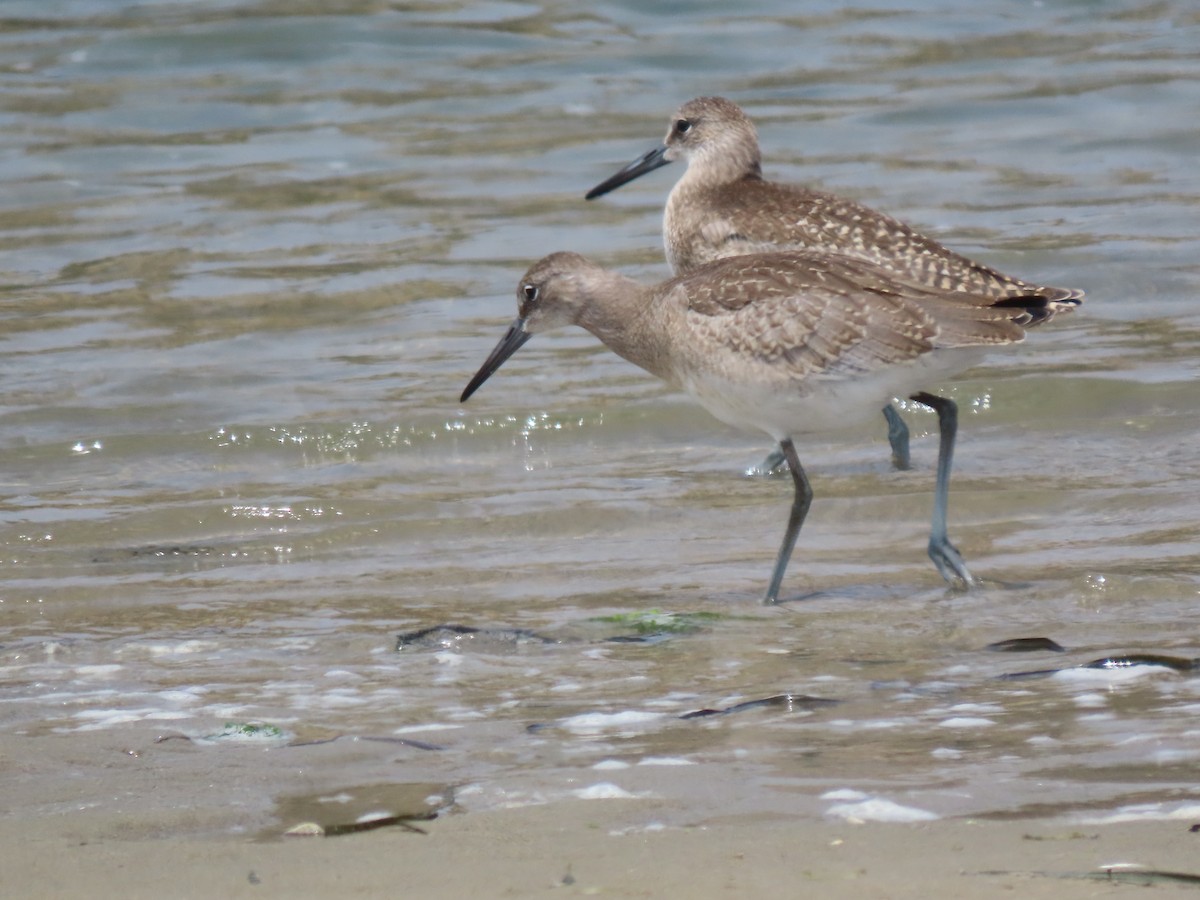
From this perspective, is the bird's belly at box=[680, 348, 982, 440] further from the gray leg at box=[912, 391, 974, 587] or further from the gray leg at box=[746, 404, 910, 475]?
the gray leg at box=[746, 404, 910, 475]

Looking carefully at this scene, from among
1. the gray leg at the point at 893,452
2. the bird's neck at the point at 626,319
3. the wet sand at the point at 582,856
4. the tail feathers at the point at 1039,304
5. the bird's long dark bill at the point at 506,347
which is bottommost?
the gray leg at the point at 893,452

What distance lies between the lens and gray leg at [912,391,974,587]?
6164 mm

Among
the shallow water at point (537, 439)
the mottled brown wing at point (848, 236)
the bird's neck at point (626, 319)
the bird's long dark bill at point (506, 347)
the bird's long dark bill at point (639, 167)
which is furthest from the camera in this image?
the bird's long dark bill at point (639, 167)

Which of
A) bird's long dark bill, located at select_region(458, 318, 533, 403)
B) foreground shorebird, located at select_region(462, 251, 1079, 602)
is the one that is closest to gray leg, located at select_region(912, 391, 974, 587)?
foreground shorebird, located at select_region(462, 251, 1079, 602)

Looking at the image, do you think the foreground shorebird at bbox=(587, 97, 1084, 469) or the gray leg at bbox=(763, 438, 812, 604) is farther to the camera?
the foreground shorebird at bbox=(587, 97, 1084, 469)

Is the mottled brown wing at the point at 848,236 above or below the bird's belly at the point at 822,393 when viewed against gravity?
above

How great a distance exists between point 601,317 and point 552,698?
7.56 feet

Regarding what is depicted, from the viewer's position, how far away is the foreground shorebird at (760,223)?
21.8ft

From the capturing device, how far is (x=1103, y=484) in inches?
289

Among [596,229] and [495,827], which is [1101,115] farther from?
[495,827]

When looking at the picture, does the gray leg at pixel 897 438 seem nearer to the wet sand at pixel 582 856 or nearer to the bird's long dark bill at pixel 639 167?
the bird's long dark bill at pixel 639 167

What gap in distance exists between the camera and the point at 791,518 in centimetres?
639

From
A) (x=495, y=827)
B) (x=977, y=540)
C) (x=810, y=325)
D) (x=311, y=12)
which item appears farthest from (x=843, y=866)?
(x=311, y=12)

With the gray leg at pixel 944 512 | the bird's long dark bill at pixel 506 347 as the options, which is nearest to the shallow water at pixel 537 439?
the gray leg at pixel 944 512
